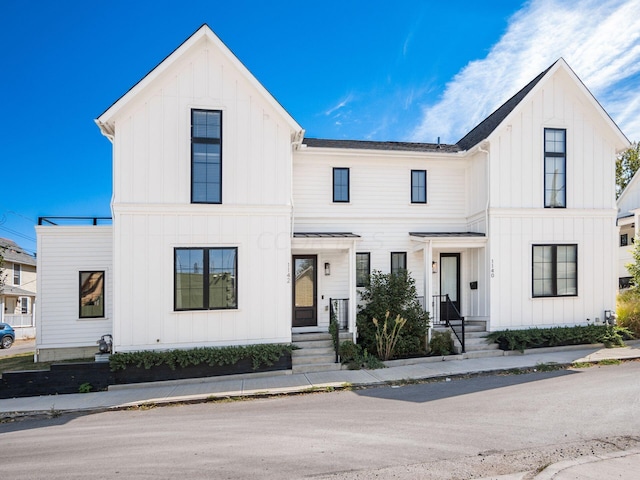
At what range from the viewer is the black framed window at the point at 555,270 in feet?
39.1

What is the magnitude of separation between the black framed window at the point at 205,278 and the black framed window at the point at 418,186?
650cm

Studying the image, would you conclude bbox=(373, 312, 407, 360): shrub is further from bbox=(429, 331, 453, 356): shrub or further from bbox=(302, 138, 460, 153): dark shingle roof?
bbox=(302, 138, 460, 153): dark shingle roof

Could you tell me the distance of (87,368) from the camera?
8945 mm

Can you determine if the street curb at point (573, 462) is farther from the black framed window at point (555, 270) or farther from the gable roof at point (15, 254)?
the gable roof at point (15, 254)

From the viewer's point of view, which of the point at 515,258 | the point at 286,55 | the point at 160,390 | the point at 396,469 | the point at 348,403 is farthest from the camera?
the point at 286,55

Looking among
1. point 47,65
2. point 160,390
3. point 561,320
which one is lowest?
point 160,390

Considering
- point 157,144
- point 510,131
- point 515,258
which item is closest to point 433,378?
point 515,258

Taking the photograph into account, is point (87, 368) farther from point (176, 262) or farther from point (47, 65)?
point (47, 65)

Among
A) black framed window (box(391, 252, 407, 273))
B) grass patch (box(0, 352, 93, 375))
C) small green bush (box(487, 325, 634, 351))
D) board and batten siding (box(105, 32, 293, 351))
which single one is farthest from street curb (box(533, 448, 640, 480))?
grass patch (box(0, 352, 93, 375))

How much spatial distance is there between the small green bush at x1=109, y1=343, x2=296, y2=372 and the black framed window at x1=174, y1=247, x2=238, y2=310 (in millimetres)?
1101

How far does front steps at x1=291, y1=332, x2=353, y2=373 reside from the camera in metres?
9.93

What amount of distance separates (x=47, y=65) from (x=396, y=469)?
20.0m

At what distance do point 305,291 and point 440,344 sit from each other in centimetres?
436

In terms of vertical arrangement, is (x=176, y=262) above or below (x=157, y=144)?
below
